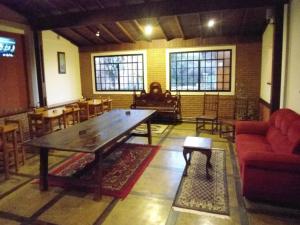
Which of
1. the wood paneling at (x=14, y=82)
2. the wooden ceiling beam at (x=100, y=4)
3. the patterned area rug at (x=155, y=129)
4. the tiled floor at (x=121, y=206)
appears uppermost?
the wooden ceiling beam at (x=100, y=4)

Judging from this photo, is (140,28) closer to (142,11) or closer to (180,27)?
(180,27)

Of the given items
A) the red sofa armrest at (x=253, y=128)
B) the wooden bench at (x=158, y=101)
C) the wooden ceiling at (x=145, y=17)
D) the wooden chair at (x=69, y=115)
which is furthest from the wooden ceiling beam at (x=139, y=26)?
the red sofa armrest at (x=253, y=128)

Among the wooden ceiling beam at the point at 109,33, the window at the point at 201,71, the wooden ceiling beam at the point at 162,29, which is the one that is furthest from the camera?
the window at the point at 201,71

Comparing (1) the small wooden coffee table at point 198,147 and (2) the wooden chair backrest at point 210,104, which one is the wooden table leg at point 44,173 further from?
(2) the wooden chair backrest at point 210,104

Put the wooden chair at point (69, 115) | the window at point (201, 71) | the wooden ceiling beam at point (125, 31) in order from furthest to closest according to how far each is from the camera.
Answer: the window at point (201, 71)
the wooden ceiling beam at point (125, 31)
the wooden chair at point (69, 115)

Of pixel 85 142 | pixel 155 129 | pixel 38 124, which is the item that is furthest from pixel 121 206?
pixel 155 129

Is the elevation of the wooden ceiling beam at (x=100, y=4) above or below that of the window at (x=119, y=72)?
above

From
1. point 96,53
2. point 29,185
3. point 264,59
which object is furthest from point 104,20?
point 264,59

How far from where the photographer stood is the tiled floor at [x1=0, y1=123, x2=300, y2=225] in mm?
2463

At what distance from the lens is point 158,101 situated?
749 centimetres

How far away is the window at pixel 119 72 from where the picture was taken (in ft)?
25.6

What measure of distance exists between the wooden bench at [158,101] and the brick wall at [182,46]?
0.29 meters

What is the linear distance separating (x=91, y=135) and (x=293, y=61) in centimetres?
332

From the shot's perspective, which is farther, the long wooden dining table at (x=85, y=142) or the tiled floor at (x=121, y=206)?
the long wooden dining table at (x=85, y=142)
